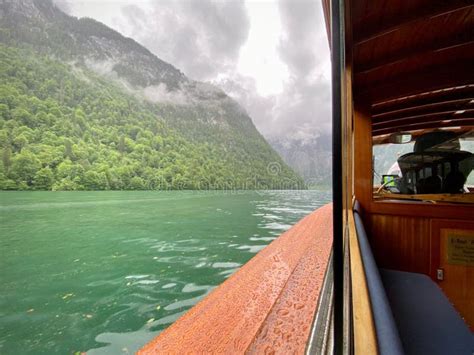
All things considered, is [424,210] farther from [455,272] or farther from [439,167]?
[439,167]

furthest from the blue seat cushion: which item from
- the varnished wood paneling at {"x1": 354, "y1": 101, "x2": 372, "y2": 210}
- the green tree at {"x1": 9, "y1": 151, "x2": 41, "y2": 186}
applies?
the green tree at {"x1": 9, "y1": 151, "x2": 41, "y2": 186}

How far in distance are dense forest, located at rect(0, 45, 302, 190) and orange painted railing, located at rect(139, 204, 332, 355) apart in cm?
3685

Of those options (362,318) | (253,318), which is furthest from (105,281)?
(362,318)

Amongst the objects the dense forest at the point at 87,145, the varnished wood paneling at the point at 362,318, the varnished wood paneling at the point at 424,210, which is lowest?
the varnished wood paneling at the point at 362,318

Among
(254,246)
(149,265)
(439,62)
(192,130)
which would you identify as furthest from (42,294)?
(192,130)

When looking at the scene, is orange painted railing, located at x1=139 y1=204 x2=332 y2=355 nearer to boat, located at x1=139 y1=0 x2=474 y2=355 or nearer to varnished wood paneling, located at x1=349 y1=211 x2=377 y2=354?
boat, located at x1=139 y1=0 x2=474 y2=355

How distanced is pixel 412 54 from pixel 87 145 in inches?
1779

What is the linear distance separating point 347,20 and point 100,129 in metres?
52.7

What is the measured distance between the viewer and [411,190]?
2.94m

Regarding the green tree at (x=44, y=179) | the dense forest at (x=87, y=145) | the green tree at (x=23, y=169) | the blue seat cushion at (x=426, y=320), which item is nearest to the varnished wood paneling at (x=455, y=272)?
the blue seat cushion at (x=426, y=320)

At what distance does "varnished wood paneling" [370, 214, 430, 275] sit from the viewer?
209cm

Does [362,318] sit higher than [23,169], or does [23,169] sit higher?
[23,169]

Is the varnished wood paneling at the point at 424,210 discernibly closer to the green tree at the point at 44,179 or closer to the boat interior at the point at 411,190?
the boat interior at the point at 411,190

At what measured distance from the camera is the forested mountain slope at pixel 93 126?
1302 inches
